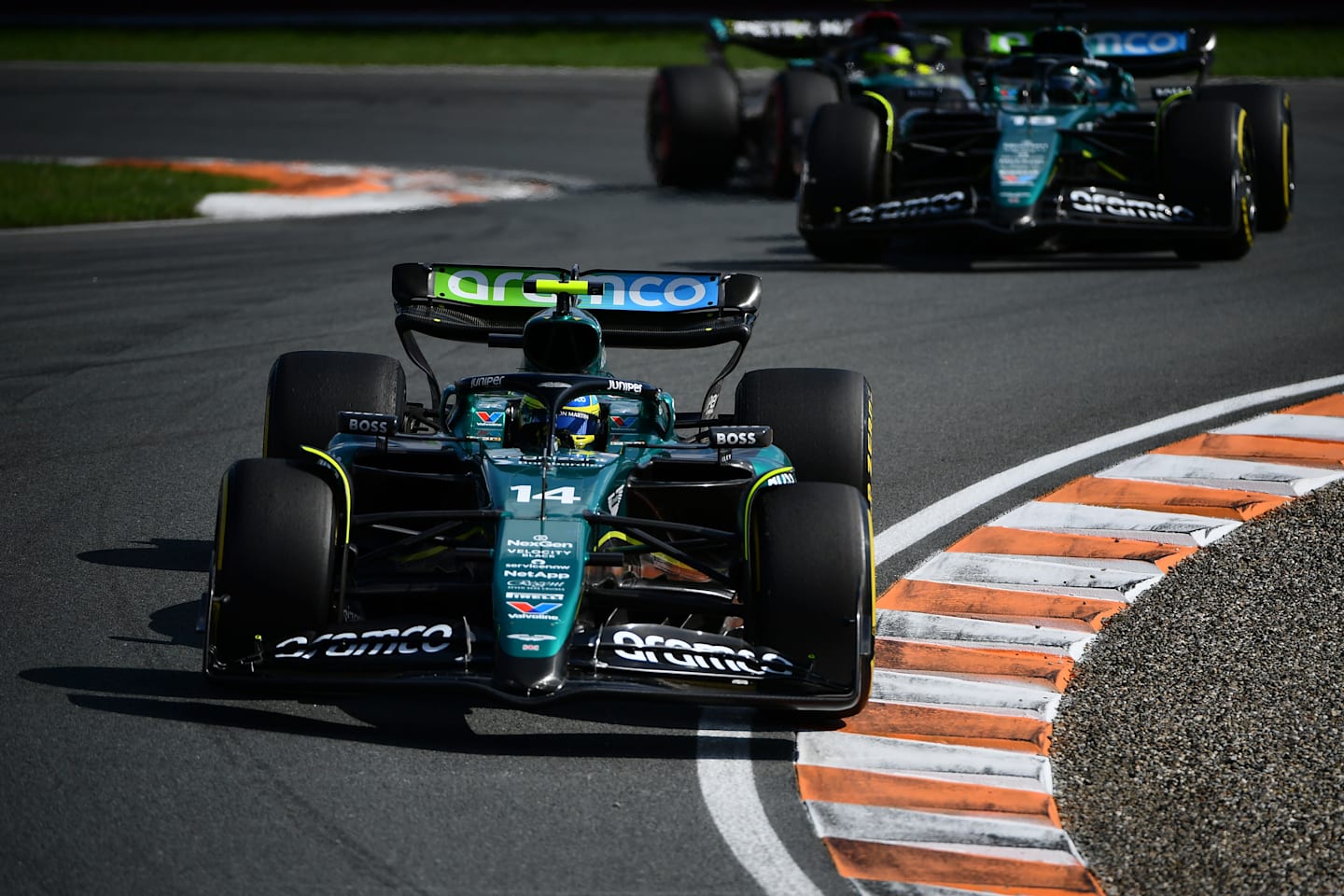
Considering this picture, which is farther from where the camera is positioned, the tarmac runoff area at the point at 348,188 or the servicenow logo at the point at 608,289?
the tarmac runoff area at the point at 348,188

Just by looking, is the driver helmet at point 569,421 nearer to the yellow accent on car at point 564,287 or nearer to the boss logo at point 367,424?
the boss logo at point 367,424

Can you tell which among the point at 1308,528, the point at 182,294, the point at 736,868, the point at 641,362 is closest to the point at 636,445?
the point at 736,868

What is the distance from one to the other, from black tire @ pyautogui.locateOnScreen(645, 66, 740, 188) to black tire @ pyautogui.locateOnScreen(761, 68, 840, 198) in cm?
62

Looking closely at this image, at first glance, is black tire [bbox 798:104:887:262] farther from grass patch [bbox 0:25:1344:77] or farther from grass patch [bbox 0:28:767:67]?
grass patch [bbox 0:28:767:67]

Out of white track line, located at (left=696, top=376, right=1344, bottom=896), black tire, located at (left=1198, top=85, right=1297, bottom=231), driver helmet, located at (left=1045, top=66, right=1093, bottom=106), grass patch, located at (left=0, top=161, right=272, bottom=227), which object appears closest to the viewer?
white track line, located at (left=696, top=376, right=1344, bottom=896)

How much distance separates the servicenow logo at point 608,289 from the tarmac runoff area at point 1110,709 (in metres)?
1.30

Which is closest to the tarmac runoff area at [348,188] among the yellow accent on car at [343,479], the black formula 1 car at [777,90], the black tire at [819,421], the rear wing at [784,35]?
the black formula 1 car at [777,90]

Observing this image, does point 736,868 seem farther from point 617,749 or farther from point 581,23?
point 581,23

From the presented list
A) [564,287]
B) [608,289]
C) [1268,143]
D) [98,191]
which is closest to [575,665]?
[564,287]

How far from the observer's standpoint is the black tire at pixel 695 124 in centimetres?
1775

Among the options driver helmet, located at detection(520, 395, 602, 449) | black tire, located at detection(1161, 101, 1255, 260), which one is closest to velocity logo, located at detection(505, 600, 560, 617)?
driver helmet, located at detection(520, 395, 602, 449)

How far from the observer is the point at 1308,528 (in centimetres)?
728

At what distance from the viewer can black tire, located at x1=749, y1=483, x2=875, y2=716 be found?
5266mm

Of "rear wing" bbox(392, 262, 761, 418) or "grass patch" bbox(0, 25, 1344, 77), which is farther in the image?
"grass patch" bbox(0, 25, 1344, 77)
